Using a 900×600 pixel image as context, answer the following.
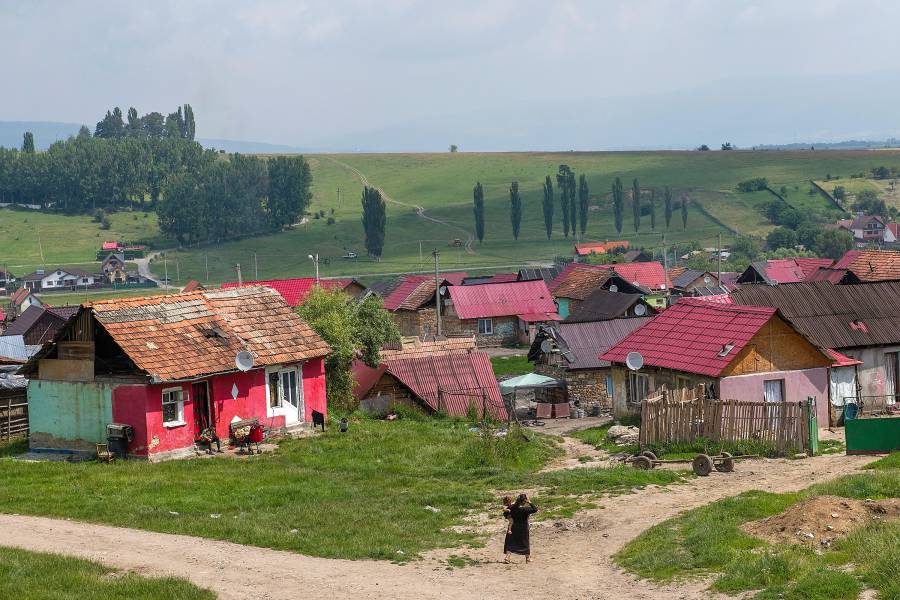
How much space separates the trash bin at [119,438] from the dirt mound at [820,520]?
17.1 meters

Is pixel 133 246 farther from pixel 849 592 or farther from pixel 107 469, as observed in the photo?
pixel 849 592

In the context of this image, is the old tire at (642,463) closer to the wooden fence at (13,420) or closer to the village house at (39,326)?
the wooden fence at (13,420)

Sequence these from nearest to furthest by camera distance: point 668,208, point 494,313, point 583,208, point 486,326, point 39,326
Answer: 1. point 39,326
2. point 494,313
3. point 486,326
4. point 583,208
5. point 668,208

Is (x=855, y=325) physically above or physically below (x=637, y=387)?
above

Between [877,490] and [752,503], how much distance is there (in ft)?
7.31

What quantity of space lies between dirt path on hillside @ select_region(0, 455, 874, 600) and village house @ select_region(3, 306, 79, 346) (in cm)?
4478

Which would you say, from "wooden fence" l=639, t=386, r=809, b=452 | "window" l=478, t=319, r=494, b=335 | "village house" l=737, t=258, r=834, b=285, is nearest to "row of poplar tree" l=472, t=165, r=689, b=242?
"village house" l=737, t=258, r=834, b=285

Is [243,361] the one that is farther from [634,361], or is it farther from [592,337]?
[592,337]

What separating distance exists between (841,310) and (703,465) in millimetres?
16471

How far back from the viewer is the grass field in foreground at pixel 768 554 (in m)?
15.1

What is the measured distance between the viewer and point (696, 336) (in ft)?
118

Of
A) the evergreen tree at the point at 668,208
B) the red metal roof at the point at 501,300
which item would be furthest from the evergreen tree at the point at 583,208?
the red metal roof at the point at 501,300

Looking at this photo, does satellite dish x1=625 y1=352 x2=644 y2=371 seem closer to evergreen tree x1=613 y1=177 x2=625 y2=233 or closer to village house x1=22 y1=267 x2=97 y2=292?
village house x1=22 y1=267 x2=97 y2=292

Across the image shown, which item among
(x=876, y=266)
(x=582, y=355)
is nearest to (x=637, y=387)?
(x=582, y=355)
